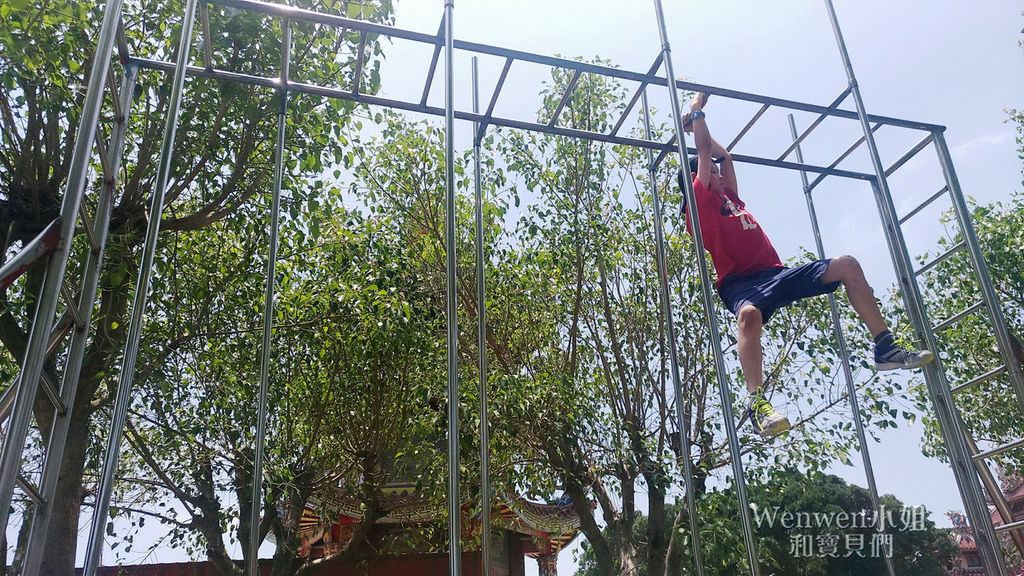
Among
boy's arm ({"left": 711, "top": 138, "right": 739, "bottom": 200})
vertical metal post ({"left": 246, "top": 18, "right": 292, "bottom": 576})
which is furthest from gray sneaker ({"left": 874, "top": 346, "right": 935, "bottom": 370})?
vertical metal post ({"left": 246, "top": 18, "right": 292, "bottom": 576})

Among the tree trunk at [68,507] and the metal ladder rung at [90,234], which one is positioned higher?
the metal ladder rung at [90,234]

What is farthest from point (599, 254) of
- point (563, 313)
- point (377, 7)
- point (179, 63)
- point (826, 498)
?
point (826, 498)

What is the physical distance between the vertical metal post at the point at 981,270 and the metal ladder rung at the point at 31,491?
13.6 ft

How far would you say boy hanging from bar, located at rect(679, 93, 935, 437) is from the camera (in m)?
3.09

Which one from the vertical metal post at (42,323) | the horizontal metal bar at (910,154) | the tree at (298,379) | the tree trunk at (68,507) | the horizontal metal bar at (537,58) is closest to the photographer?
the vertical metal post at (42,323)

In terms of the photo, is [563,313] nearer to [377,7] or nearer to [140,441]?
[377,7]

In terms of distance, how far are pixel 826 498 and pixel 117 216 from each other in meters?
18.4

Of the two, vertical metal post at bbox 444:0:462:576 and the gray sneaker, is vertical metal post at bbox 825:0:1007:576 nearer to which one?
the gray sneaker

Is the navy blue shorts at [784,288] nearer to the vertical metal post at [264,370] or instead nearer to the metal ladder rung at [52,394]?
the vertical metal post at [264,370]

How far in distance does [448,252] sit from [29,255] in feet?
4.46

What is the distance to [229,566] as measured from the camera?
694 cm

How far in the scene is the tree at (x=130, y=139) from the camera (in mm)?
4316

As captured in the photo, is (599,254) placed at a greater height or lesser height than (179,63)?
greater

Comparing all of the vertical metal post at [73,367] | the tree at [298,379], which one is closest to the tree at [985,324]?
the tree at [298,379]
